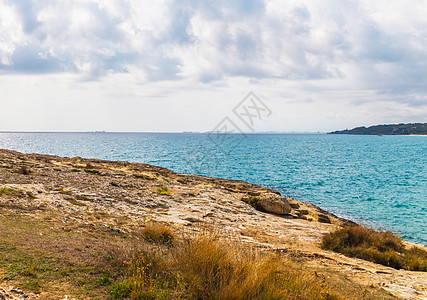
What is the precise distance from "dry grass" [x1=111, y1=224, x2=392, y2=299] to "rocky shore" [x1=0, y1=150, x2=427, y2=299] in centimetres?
81

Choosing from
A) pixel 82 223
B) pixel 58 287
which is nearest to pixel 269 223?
pixel 82 223

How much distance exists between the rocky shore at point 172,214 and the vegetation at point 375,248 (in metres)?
0.73

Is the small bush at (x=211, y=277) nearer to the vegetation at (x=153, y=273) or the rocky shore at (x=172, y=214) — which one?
the vegetation at (x=153, y=273)

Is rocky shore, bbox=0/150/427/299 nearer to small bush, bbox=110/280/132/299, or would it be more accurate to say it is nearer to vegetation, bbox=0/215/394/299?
vegetation, bbox=0/215/394/299

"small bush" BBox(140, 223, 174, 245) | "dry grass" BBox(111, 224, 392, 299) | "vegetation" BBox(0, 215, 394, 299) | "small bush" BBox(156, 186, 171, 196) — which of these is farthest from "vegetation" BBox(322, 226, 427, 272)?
"small bush" BBox(156, 186, 171, 196)

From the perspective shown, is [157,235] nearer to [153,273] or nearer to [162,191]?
[153,273]

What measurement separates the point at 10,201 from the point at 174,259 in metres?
7.43

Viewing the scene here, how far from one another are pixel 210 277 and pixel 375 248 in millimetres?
8386

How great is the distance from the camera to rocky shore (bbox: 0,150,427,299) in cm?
808

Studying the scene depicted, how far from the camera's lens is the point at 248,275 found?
459 cm

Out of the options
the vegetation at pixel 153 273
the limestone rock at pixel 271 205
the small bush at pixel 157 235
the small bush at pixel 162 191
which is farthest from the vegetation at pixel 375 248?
the small bush at pixel 162 191

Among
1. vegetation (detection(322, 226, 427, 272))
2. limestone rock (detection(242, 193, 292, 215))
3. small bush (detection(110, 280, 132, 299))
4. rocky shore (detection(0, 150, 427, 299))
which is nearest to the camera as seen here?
small bush (detection(110, 280, 132, 299))

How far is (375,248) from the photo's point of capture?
10.3m

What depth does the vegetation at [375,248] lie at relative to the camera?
970cm
